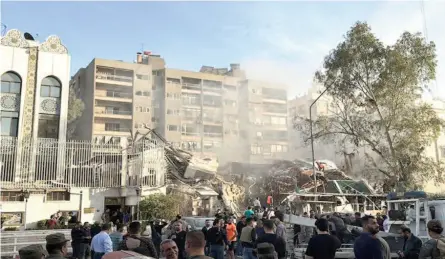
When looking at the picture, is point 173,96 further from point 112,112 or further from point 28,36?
point 28,36

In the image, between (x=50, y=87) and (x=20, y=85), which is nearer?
(x=20, y=85)

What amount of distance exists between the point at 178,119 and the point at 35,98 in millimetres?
28405

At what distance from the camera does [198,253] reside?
134 inches

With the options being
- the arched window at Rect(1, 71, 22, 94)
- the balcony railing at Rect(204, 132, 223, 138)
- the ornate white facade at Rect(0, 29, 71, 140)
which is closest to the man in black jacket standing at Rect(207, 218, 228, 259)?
the ornate white facade at Rect(0, 29, 71, 140)

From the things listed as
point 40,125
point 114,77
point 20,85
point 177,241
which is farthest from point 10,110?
point 114,77

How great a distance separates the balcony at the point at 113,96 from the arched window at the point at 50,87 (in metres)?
22.6

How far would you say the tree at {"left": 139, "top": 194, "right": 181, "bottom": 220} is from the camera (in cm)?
2099

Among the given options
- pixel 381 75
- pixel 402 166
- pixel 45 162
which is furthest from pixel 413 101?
pixel 45 162

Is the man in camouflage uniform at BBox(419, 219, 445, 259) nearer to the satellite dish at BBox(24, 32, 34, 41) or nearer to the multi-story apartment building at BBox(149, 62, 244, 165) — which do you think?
the satellite dish at BBox(24, 32, 34, 41)

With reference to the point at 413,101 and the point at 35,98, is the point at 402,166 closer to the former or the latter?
the point at 413,101

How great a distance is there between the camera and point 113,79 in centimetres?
4975

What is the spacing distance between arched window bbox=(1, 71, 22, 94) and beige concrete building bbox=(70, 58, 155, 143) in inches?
850

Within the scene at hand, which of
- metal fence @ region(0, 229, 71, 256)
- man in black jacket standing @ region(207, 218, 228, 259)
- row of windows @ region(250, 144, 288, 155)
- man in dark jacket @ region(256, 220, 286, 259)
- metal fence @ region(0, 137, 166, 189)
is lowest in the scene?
metal fence @ region(0, 229, 71, 256)

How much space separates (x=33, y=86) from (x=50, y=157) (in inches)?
229
